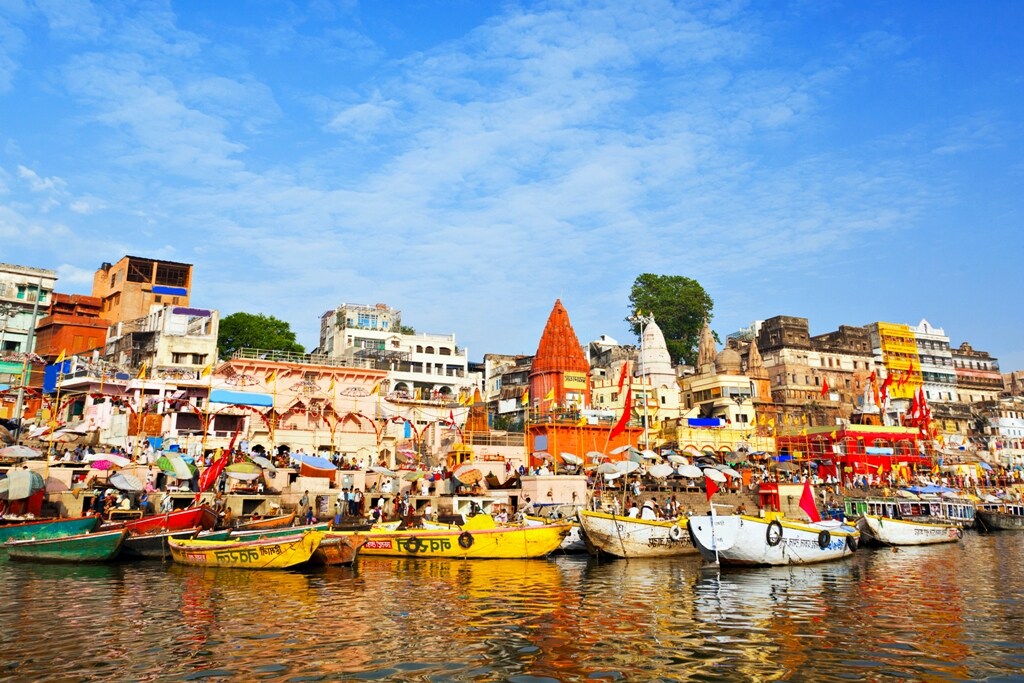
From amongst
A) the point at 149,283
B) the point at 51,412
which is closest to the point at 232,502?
the point at 51,412

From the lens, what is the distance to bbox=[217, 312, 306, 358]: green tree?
185 feet

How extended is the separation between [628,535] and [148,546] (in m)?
15.1

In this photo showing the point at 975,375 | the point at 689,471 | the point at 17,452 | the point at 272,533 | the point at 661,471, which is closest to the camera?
the point at 272,533

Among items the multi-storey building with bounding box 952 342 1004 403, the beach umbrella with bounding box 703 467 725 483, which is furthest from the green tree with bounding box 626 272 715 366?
the beach umbrella with bounding box 703 467 725 483

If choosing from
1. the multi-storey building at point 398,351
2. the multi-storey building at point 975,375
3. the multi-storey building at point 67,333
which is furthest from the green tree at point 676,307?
the multi-storey building at point 67,333

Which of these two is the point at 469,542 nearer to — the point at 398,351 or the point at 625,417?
the point at 625,417

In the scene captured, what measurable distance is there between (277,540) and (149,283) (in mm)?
41172

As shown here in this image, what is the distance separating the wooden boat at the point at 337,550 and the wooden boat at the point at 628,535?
25.0 feet

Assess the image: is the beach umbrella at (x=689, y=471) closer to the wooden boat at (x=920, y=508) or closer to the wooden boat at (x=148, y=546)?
the wooden boat at (x=920, y=508)

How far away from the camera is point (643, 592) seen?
17.6m

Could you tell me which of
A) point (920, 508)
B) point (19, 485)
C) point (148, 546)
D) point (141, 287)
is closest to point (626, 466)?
point (148, 546)

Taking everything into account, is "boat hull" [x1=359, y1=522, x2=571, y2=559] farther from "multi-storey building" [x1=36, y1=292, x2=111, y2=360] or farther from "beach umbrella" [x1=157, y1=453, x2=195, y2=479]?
"multi-storey building" [x1=36, y1=292, x2=111, y2=360]

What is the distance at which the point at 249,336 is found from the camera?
56.6 m

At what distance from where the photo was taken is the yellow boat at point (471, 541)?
2348 cm
